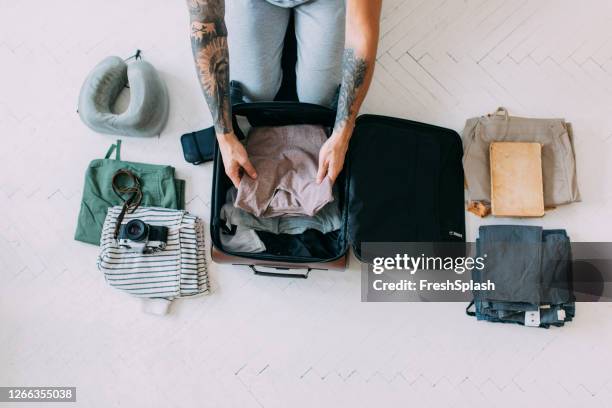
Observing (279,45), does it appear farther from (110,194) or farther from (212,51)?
(110,194)

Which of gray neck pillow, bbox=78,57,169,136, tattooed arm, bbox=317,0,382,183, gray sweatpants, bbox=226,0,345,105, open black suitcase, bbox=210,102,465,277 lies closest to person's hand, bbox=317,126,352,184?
tattooed arm, bbox=317,0,382,183

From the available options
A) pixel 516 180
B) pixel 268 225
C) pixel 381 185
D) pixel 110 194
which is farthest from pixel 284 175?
pixel 516 180

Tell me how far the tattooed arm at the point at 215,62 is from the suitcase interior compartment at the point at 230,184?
0.54ft

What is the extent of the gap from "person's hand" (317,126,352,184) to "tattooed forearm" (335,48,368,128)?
0.19 feet

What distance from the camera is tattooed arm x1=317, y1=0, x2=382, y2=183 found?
1131 millimetres

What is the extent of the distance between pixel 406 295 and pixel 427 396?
13.6 inches

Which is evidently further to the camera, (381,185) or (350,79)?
(381,185)

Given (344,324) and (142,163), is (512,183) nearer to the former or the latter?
(344,324)

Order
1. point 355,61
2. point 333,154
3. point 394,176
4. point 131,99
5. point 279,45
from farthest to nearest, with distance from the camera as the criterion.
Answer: point 131,99
point 394,176
point 279,45
point 333,154
point 355,61

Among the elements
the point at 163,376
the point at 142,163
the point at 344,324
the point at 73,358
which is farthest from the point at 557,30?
the point at 73,358

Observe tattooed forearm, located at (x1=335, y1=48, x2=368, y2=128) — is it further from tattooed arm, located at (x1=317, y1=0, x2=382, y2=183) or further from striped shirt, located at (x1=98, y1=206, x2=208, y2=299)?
striped shirt, located at (x1=98, y1=206, x2=208, y2=299)

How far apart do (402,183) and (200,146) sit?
697 mm

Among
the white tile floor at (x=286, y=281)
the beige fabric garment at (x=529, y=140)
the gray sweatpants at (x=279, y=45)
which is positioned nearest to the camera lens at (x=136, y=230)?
the white tile floor at (x=286, y=281)

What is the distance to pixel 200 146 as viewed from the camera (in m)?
1.70
